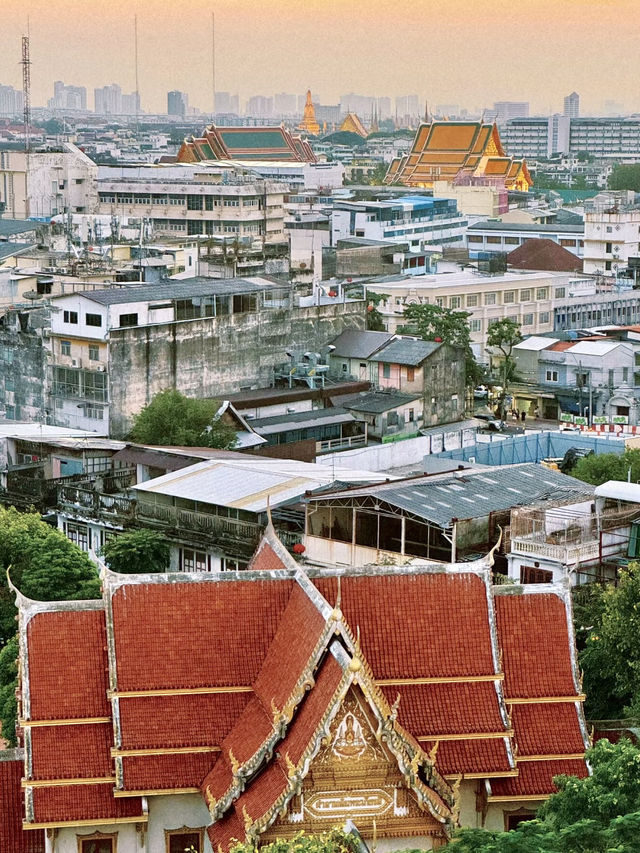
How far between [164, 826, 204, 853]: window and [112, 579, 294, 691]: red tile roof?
90.5 inches

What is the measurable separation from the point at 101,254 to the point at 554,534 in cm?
5143

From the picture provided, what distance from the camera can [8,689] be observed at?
3722cm

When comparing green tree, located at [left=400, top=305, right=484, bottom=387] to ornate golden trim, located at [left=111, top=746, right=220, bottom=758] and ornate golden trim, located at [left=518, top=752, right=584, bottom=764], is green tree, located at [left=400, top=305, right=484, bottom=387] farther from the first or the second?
ornate golden trim, located at [left=111, top=746, right=220, bottom=758]

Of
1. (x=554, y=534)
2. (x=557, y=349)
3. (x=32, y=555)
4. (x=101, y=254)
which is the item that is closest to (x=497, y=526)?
(x=554, y=534)

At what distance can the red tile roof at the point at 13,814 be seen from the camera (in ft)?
91.1

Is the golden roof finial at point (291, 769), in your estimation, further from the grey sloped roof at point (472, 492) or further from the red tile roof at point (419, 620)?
the grey sloped roof at point (472, 492)

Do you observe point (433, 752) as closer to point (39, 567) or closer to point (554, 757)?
point (554, 757)

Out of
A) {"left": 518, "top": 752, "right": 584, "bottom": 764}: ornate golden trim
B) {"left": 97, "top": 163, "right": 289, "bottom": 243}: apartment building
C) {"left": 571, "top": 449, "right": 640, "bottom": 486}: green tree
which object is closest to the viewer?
{"left": 518, "top": 752, "right": 584, "bottom": 764}: ornate golden trim

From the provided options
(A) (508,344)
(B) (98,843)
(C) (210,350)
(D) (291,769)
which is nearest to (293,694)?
(D) (291,769)

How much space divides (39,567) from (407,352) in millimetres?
34066

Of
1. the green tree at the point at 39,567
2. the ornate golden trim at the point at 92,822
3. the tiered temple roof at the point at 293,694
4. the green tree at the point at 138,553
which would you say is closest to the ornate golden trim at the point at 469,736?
the tiered temple roof at the point at 293,694

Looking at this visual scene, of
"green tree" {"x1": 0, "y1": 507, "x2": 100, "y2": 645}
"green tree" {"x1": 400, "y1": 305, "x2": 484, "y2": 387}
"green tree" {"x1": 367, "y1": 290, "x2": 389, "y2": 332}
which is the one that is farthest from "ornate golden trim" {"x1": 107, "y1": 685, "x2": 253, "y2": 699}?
"green tree" {"x1": 367, "y1": 290, "x2": 389, "y2": 332}

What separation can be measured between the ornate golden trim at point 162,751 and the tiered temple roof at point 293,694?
25mm

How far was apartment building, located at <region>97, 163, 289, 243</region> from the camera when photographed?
128m
